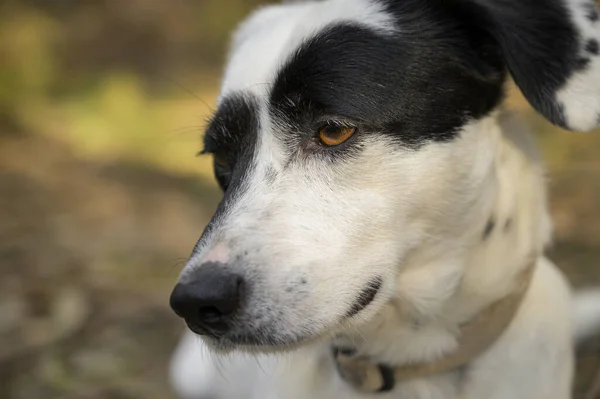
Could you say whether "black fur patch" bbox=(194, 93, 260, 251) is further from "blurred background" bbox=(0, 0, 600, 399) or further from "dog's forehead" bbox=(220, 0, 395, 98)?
"blurred background" bbox=(0, 0, 600, 399)

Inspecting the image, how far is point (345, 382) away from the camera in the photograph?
2.18 metres

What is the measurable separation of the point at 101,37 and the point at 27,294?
11.8 ft

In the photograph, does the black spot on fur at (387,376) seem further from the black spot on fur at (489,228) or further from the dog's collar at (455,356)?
the black spot on fur at (489,228)

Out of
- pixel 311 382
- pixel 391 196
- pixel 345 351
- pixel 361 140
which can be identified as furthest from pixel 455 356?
pixel 361 140

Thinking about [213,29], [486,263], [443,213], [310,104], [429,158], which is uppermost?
[310,104]

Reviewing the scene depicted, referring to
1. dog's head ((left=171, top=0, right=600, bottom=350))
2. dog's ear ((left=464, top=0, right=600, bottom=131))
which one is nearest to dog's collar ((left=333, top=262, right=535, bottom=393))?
dog's head ((left=171, top=0, right=600, bottom=350))

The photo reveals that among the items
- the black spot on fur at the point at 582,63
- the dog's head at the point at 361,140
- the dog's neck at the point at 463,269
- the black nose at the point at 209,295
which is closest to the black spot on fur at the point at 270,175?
the dog's head at the point at 361,140

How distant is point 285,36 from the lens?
6.75 feet

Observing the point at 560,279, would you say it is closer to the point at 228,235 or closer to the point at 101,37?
the point at 228,235

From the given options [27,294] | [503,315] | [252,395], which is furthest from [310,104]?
[27,294]

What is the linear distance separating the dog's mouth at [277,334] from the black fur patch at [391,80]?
39cm

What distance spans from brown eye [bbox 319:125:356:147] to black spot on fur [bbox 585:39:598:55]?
0.65m

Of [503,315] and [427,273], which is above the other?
[427,273]

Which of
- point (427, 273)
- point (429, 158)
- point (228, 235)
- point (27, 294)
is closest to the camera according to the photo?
point (228, 235)
